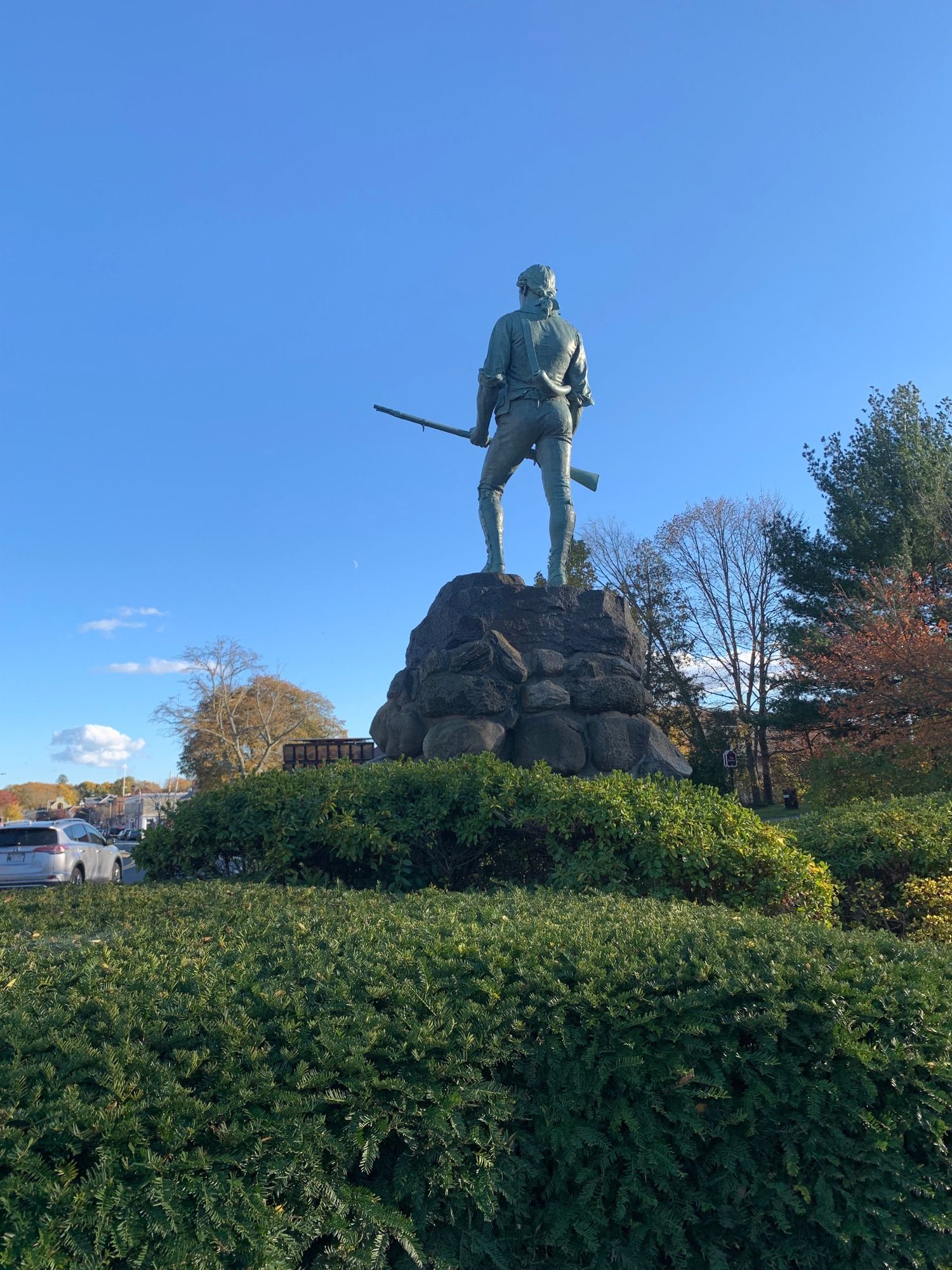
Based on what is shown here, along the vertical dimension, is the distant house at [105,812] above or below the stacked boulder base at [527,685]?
below

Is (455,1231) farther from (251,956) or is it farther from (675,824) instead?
(675,824)

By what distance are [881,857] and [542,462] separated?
5.63 metres

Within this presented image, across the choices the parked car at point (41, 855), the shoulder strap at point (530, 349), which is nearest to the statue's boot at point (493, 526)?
the shoulder strap at point (530, 349)

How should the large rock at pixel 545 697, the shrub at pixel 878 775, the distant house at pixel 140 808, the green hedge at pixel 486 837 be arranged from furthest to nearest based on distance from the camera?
the distant house at pixel 140 808 < the shrub at pixel 878 775 < the large rock at pixel 545 697 < the green hedge at pixel 486 837

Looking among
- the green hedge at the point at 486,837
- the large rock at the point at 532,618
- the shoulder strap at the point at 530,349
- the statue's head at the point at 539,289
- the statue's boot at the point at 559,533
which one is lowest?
the green hedge at the point at 486,837

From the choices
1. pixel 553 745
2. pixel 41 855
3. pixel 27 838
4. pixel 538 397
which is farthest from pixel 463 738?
pixel 27 838

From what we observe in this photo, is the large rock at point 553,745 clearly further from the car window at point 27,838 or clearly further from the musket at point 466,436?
the car window at point 27,838

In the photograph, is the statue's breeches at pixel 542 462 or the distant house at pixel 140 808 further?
the distant house at pixel 140 808

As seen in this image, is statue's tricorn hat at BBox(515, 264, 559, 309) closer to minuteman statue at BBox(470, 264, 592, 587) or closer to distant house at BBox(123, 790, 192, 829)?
minuteman statue at BBox(470, 264, 592, 587)

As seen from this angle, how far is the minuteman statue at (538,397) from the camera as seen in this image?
9258mm

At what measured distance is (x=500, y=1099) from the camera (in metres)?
2.14

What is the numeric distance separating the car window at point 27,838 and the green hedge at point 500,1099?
13745 millimetres

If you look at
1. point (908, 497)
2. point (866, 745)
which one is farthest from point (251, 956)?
point (908, 497)

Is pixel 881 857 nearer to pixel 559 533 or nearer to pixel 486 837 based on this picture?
pixel 486 837
